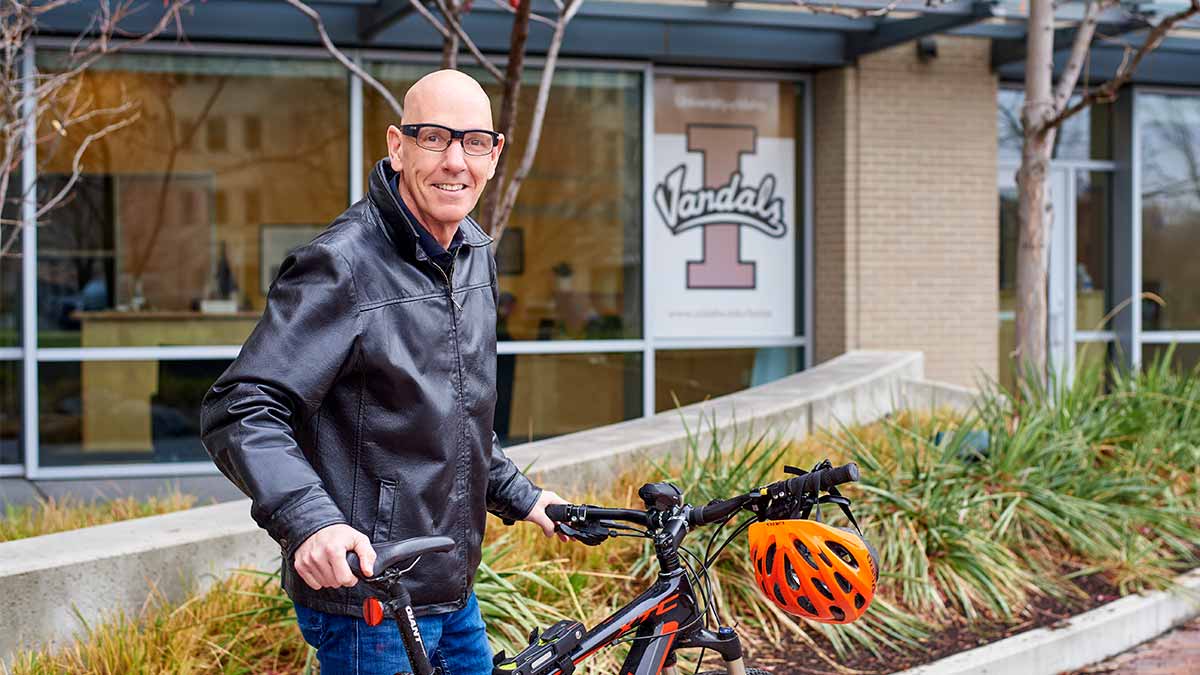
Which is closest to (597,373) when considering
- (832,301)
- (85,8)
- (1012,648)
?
(832,301)

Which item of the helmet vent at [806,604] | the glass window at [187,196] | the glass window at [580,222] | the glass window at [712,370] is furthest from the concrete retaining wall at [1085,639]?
the glass window at [187,196]

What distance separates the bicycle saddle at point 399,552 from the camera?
7.11ft

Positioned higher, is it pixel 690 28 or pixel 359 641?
pixel 690 28

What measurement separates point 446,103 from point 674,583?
114cm

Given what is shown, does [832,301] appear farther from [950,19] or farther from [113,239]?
[113,239]

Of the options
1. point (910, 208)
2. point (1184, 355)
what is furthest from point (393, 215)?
point (1184, 355)

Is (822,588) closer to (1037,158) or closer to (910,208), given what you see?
(1037,158)

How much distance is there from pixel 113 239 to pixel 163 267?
444mm

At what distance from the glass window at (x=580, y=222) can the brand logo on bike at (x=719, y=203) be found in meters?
0.38

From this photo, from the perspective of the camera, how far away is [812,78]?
12.0 metres

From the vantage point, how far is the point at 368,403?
2512 mm

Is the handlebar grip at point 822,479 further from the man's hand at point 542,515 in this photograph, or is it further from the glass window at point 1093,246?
the glass window at point 1093,246

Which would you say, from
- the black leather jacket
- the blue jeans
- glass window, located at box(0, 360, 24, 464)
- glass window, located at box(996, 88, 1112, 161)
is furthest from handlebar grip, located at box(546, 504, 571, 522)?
glass window, located at box(996, 88, 1112, 161)

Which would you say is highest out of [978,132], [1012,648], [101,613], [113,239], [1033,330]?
[978,132]
